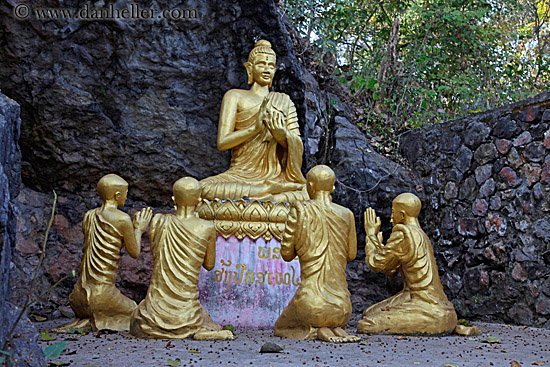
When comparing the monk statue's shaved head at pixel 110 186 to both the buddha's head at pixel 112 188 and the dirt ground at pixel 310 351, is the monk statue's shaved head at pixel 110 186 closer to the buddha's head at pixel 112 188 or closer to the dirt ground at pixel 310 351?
the buddha's head at pixel 112 188

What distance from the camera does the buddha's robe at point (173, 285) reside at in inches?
178

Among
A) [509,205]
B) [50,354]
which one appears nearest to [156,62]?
[509,205]

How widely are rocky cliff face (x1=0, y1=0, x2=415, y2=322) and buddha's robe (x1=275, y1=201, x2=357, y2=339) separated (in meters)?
3.05

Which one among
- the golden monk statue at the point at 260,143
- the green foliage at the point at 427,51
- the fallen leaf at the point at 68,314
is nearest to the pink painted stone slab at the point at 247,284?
the golden monk statue at the point at 260,143

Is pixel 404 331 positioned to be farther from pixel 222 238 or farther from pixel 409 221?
pixel 222 238

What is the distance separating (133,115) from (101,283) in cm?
319

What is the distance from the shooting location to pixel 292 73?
8.25m

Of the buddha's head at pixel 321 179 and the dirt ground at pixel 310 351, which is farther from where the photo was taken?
the buddha's head at pixel 321 179

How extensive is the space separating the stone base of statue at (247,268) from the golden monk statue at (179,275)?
671mm

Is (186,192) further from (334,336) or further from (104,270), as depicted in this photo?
(334,336)

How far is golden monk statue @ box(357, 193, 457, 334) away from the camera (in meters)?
4.93

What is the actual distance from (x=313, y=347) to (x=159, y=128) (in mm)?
4528

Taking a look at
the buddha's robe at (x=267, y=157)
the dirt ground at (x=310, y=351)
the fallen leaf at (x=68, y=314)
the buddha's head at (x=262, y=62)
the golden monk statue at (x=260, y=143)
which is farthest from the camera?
the buddha's head at (x=262, y=62)

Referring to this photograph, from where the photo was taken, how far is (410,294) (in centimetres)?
509
